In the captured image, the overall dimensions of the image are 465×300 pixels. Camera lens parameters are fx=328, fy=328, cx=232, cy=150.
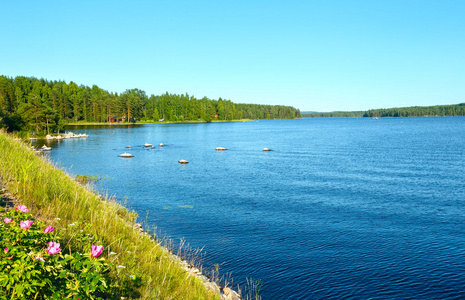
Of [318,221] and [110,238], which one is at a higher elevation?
[110,238]

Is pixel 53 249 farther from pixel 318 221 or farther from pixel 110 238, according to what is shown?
pixel 318 221

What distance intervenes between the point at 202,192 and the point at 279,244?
45.2 feet

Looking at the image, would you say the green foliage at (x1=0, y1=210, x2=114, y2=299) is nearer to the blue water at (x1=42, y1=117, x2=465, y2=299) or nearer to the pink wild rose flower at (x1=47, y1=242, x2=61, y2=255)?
the pink wild rose flower at (x1=47, y1=242, x2=61, y2=255)

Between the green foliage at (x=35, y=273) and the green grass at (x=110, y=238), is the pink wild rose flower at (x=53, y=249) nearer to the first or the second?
the green foliage at (x=35, y=273)

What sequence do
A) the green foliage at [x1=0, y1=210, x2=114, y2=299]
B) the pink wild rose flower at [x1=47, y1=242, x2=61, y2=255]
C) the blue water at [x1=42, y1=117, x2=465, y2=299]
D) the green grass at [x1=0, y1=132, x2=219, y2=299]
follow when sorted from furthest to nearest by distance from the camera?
the blue water at [x1=42, y1=117, x2=465, y2=299] → the green grass at [x1=0, y1=132, x2=219, y2=299] → the pink wild rose flower at [x1=47, y1=242, x2=61, y2=255] → the green foliage at [x1=0, y1=210, x2=114, y2=299]

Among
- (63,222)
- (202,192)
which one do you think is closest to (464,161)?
(202,192)

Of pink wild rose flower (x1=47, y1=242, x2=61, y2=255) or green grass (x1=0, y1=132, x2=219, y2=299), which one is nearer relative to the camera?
pink wild rose flower (x1=47, y1=242, x2=61, y2=255)

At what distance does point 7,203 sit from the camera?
10062 millimetres

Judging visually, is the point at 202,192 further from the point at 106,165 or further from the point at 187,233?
the point at 106,165

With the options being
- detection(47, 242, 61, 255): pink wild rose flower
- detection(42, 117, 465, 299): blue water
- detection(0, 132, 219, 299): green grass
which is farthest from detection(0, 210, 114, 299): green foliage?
detection(42, 117, 465, 299): blue water

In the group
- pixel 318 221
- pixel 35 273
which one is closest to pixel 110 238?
pixel 35 273

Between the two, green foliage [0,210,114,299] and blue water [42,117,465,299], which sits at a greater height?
green foliage [0,210,114,299]

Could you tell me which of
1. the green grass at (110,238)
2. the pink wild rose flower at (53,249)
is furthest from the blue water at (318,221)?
the pink wild rose flower at (53,249)

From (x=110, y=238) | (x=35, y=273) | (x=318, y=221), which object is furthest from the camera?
(x=318, y=221)
